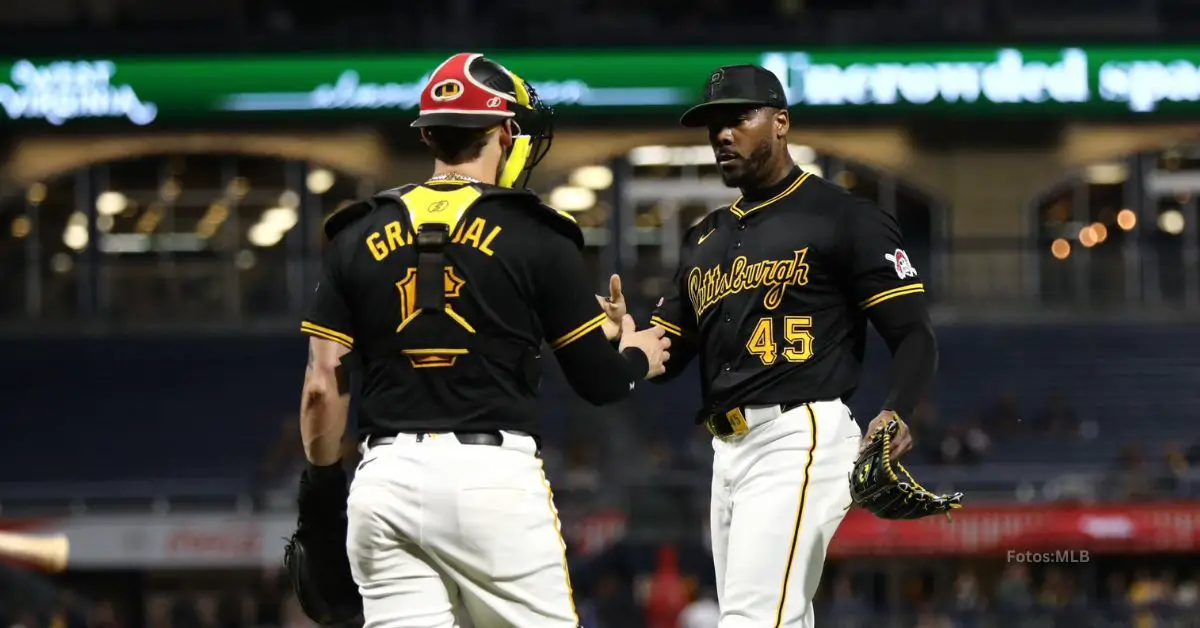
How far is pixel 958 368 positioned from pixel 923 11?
5.79m

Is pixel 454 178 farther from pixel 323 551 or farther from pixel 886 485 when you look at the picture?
pixel 886 485

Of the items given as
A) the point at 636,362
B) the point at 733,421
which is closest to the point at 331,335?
the point at 636,362

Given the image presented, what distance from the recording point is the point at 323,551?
462 centimetres

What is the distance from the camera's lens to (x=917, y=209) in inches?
1121

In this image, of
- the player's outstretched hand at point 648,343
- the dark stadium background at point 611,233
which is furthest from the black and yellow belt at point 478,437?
the dark stadium background at point 611,233

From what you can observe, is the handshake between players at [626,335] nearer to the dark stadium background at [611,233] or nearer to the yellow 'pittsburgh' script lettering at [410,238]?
the yellow 'pittsburgh' script lettering at [410,238]

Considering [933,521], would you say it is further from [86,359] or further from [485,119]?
[485,119]

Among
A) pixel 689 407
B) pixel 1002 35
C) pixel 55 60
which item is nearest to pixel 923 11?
pixel 1002 35

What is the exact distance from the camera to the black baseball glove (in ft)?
15.0

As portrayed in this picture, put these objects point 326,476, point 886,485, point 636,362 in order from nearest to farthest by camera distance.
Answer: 1. point 326,476
2. point 636,362
3. point 886,485

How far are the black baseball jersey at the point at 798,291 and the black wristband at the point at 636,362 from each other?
57 cm

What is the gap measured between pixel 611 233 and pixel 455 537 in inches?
956

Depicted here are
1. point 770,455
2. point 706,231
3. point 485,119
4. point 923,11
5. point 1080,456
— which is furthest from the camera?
point 923,11

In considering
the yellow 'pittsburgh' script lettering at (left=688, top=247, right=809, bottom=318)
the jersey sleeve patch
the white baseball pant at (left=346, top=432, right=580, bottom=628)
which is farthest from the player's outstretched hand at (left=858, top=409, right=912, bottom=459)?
the jersey sleeve patch
